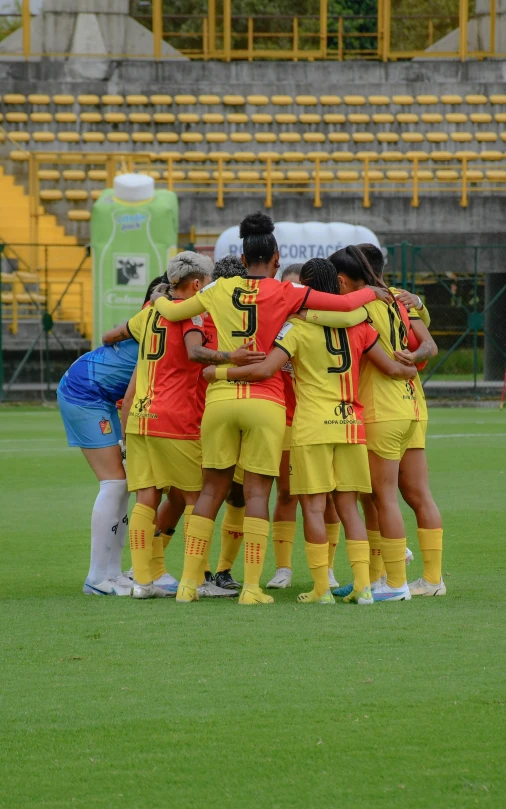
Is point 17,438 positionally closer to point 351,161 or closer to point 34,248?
point 34,248

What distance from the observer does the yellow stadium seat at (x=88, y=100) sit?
103ft

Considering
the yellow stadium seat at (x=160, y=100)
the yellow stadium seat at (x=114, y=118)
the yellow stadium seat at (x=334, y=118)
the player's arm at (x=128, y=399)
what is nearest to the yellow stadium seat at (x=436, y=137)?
the yellow stadium seat at (x=334, y=118)

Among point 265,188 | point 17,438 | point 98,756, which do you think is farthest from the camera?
point 265,188

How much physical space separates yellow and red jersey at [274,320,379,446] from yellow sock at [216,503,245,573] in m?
1.07

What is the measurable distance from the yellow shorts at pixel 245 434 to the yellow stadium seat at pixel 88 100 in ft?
86.7

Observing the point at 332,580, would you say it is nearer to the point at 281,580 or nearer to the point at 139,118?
the point at 281,580

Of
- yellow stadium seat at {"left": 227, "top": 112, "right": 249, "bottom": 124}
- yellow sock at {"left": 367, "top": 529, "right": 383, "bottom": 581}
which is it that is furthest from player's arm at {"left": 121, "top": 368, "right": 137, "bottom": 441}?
yellow stadium seat at {"left": 227, "top": 112, "right": 249, "bottom": 124}

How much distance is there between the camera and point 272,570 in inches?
303

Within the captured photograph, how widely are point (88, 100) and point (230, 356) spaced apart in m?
26.5

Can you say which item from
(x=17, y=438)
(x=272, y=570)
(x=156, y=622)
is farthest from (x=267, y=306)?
(x=17, y=438)

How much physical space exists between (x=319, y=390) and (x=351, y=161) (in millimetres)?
24671

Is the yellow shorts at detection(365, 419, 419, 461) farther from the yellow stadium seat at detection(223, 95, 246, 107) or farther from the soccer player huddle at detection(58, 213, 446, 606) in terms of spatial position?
the yellow stadium seat at detection(223, 95, 246, 107)

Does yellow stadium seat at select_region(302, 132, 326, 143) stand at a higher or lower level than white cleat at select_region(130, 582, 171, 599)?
higher

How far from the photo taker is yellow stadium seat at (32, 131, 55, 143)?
1192 inches
